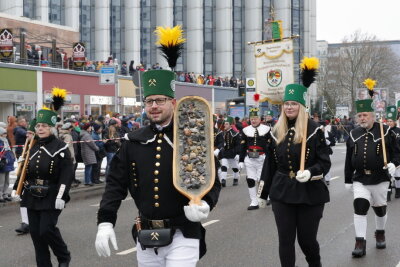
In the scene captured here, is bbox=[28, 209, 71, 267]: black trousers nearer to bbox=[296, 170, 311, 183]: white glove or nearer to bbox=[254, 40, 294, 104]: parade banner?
bbox=[296, 170, 311, 183]: white glove

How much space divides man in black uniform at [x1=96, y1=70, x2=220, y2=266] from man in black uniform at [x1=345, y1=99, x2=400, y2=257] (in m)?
3.88

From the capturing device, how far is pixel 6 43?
26.9 meters

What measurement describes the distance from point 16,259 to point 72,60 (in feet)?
86.9

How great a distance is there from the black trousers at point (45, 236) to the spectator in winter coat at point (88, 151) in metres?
9.57

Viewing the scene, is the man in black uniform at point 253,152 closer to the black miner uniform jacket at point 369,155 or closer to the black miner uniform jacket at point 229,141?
the black miner uniform jacket at point 229,141

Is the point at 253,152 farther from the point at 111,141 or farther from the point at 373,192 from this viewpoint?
the point at 111,141

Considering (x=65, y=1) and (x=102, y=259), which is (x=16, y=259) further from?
(x=65, y=1)

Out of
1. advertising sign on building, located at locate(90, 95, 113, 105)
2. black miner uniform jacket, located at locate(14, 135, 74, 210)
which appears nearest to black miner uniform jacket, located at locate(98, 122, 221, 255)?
black miner uniform jacket, located at locate(14, 135, 74, 210)

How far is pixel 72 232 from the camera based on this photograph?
970cm

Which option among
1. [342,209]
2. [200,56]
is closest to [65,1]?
[200,56]

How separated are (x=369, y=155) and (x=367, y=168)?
182mm

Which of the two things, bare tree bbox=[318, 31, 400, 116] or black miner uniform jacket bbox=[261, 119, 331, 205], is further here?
bare tree bbox=[318, 31, 400, 116]

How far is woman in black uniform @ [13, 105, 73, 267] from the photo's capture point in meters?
6.45

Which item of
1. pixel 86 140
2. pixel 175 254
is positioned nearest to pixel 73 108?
pixel 86 140
